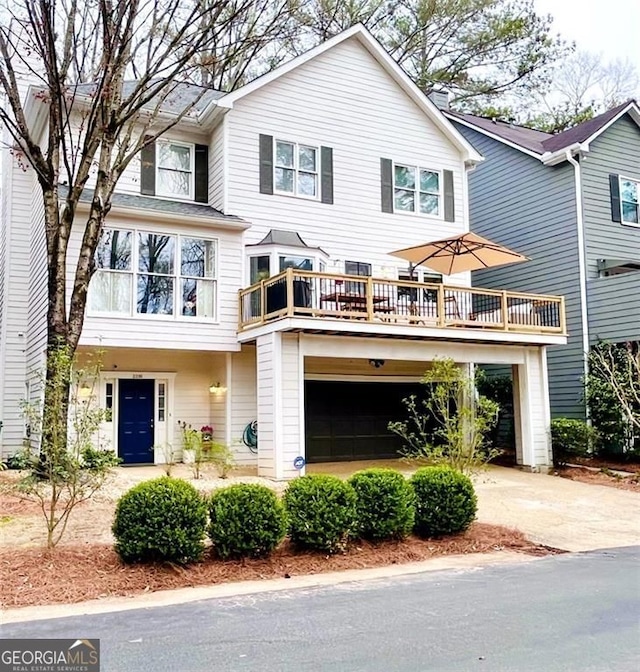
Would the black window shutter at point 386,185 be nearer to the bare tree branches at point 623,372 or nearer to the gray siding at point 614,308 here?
the gray siding at point 614,308

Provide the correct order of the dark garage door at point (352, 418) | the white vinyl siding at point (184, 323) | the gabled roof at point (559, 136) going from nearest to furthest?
1. the white vinyl siding at point (184, 323)
2. the dark garage door at point (352, 418)
3. the gabled roof at point (559, 136)

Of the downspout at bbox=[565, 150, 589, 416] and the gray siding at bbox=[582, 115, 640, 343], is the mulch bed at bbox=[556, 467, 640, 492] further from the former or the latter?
the gray siding at bbox=[582, 115, 640, 343]

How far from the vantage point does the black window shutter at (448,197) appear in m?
17.6

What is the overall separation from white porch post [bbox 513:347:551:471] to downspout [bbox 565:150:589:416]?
1980 millimetres

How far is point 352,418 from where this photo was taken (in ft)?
54.1

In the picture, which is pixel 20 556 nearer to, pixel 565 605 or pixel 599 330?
pixel 565 605

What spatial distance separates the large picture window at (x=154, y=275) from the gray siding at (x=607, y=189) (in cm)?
996

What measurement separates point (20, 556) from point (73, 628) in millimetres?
2244

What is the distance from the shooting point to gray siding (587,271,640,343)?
15.7 metres

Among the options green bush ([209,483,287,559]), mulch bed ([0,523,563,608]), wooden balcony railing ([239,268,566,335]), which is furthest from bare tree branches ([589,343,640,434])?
green bush ([209,483,287,559])

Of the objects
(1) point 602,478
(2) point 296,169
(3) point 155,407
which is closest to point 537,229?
(2) point 296,169

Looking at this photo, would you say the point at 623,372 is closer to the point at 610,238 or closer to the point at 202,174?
the point at 610,238

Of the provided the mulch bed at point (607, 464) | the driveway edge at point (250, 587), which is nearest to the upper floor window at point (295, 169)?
the mulch bed at point (607, 464)

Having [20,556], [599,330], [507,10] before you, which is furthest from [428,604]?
[507,10]
